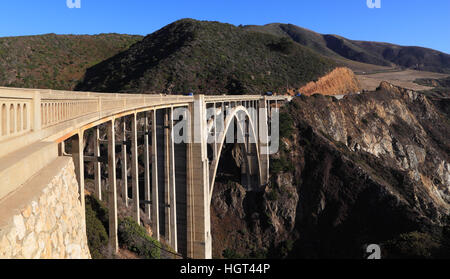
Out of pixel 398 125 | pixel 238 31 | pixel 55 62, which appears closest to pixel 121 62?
pixel 55 62

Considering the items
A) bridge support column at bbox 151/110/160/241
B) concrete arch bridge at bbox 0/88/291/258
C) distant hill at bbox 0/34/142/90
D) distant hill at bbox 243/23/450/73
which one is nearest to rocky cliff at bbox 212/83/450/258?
concrete arch bridge at bbox 0/88/291/258

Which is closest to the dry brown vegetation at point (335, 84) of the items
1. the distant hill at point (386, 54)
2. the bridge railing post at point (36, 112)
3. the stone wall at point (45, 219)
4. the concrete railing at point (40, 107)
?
the concrete railing at point (40, 107)

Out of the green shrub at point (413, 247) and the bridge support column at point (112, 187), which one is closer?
the bridge support column at point (112, 187)

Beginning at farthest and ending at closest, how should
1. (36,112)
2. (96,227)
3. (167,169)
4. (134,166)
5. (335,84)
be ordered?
(335,84) → (167,169) → (134,166) → (96,227) → (36,112)

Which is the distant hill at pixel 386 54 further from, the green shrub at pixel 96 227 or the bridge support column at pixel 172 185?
the green shrub at pixel 96 227

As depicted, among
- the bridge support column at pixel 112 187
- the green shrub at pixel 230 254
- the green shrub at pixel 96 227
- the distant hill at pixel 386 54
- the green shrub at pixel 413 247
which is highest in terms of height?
the distant hill at pixel 386 54

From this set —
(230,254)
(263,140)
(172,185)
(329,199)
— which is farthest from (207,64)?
(172,185)

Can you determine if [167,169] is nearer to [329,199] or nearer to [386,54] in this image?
[329,199]
